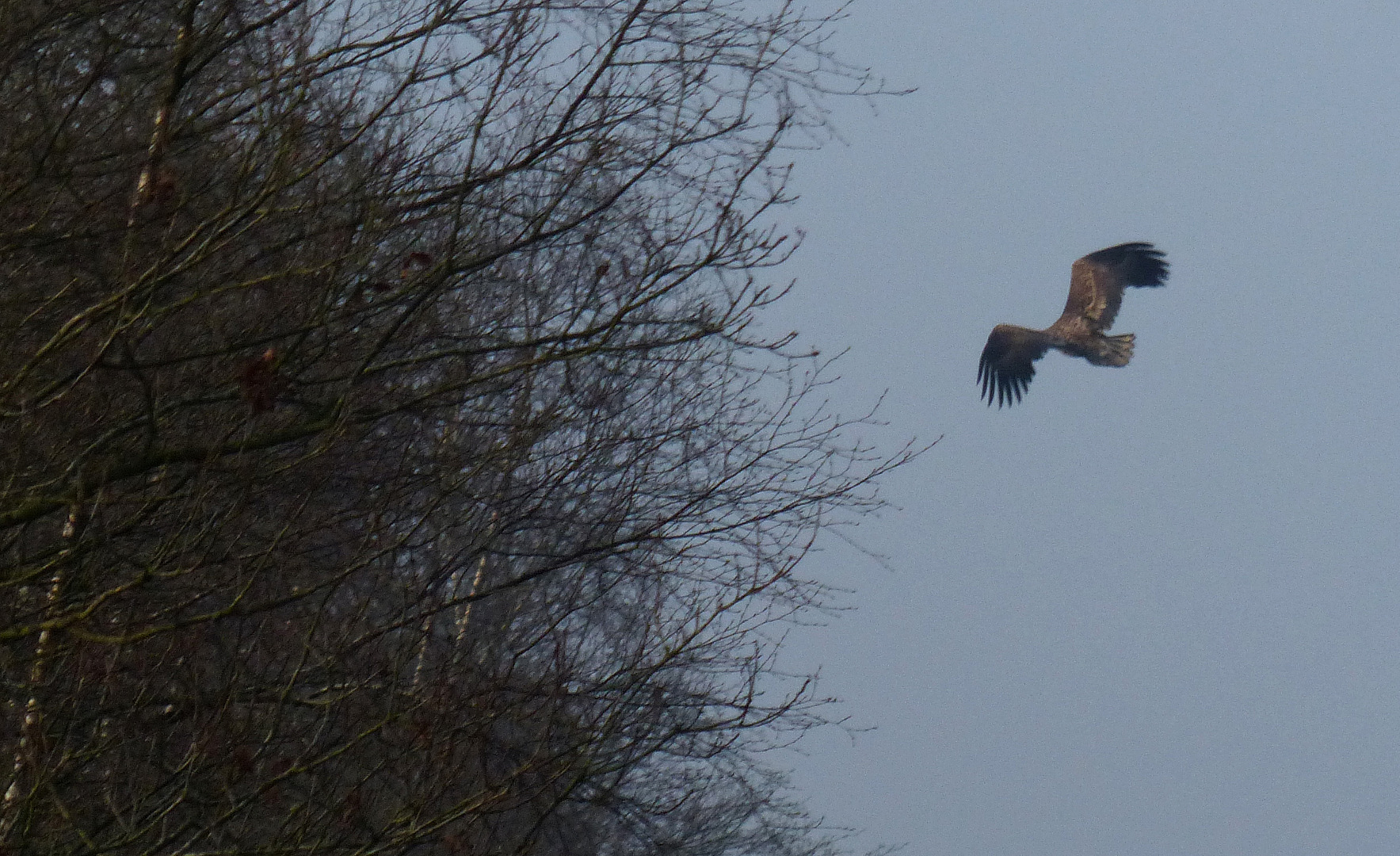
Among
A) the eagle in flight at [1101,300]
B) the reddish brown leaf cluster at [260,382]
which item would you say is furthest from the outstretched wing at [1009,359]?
the reddish brown leaf cluster at [260,382]

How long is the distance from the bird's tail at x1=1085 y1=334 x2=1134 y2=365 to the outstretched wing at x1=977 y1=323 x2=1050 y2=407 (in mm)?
829

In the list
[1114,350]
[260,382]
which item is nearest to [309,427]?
[260,382]

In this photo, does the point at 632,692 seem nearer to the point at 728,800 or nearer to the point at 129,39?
the point at 129,39

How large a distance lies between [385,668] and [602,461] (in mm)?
1734

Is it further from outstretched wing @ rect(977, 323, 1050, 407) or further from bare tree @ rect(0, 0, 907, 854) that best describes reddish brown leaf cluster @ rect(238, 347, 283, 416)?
outstretched wing @ rect(977, 323, 1050, 407)

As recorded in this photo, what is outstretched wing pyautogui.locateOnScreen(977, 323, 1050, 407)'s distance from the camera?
1580cm

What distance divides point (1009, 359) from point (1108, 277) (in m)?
1.26

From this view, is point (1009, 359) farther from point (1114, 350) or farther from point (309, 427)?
point (309, 427)

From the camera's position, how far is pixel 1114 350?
583 inches

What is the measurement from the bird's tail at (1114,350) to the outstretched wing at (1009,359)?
2.72 ft

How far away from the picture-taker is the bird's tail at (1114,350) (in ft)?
48.2

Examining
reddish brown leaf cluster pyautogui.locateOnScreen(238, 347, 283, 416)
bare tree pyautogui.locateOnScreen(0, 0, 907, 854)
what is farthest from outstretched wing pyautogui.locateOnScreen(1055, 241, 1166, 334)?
reddish brown leaf cluster pyautogui.locateOnScreen(238, 347, 283, 416)

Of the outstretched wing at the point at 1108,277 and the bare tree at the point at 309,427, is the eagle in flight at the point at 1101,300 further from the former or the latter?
the bare tree at the point at 309,427

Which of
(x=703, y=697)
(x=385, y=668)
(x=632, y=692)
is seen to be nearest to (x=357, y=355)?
(x=385, y=668)
